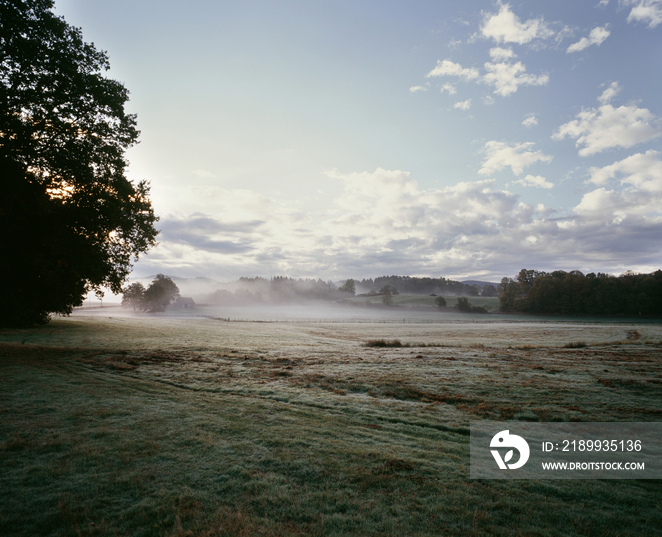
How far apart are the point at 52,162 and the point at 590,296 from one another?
514 ft

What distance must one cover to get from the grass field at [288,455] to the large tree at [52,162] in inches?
218

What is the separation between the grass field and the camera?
5.25 meters

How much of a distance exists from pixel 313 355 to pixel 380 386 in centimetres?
1055

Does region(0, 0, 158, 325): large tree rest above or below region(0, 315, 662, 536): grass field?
above

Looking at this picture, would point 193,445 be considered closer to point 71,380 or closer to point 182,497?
point 182,497

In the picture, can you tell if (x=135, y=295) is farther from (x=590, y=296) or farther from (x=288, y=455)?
(x=590, y=296)

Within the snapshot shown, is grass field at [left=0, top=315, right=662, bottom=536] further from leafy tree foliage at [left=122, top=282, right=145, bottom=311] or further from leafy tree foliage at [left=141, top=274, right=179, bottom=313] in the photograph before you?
leafy tree foliage at [left=122, top=282, right=145, bottom=311]

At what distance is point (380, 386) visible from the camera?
15.6 metres

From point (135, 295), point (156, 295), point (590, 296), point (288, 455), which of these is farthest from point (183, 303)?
point (590, 296)

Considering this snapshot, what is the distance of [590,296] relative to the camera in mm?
121062

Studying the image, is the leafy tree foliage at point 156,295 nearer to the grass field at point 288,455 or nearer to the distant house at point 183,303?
the distant house at point 183,303

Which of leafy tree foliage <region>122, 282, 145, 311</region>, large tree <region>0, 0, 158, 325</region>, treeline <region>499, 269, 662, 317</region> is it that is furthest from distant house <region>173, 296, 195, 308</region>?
treeline <region>499, 269, 662, 317</region>

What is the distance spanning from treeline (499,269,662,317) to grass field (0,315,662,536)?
417 feet

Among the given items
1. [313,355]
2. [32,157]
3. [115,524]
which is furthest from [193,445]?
[32,157]
